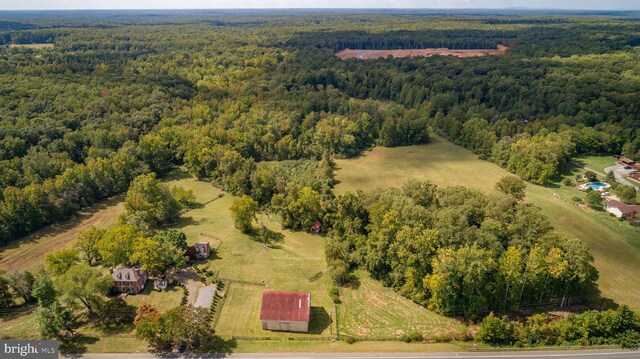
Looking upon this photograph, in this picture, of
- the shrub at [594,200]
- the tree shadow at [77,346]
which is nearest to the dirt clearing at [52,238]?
the tree shadow at [77,346]

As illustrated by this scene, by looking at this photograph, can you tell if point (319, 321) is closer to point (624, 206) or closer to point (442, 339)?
point (442, 339)

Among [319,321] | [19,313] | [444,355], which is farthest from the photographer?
[19,313]

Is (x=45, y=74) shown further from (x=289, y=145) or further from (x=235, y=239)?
(x=235, y=239)

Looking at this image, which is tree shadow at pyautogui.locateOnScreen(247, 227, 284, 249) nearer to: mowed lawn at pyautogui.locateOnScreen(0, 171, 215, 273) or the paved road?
mowed lawn at pyautogui.locateOnScreen(0, 171, 215, 273)

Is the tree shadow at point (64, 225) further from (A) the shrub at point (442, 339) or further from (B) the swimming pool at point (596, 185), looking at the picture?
(B) the swimming pool at point (596, 185)

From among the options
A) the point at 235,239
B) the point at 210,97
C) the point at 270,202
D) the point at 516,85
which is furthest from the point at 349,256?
the point at 516,85

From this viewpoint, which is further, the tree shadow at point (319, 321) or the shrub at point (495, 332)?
the tree shadow at point (319, 321)

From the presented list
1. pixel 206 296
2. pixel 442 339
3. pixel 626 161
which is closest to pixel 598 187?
pixel 626 161
